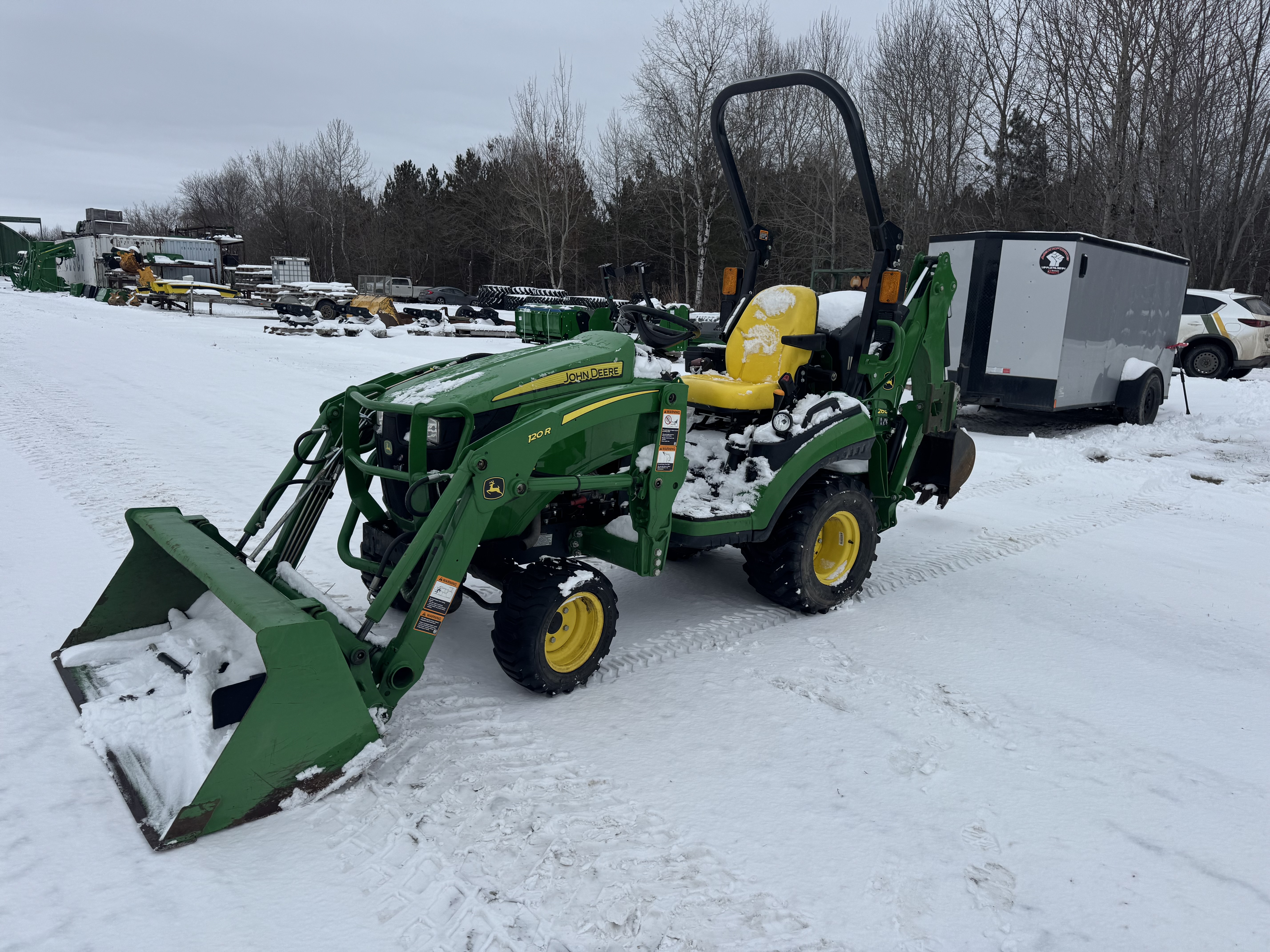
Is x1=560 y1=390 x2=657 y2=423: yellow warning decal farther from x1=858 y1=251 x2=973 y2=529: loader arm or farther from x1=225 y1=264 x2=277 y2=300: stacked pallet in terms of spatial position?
x1=225 y1=264 x2=277 y2=300: stacked pallet

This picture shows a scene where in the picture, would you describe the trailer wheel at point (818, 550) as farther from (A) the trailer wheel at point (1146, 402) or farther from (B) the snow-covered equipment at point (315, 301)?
(B) the snow-covered equipment at point (315, 301)

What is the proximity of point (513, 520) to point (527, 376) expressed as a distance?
0.59 meters

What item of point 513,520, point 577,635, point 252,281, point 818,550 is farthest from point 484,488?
point 252,281

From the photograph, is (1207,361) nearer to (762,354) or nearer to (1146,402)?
(1146,402)

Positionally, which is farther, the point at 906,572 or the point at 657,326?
the point at 906,572

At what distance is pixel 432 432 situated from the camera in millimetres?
3340

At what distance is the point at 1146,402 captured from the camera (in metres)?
10.5

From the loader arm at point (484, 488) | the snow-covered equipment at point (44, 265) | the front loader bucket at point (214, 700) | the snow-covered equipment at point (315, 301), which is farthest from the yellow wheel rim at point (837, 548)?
the snow-covered equipment at point (44, 265)

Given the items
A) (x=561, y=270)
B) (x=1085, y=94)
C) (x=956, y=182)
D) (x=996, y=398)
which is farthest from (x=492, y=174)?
(x=996, y=398)

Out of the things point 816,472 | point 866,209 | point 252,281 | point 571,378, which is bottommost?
point 816,472

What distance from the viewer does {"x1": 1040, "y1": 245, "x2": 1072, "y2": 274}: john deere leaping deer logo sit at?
362 inches

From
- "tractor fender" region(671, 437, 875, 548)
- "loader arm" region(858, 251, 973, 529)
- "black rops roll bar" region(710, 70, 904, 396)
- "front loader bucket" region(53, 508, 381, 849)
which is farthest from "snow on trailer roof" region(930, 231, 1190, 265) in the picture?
"front loader bucket" region(53, 508, 381, 849)

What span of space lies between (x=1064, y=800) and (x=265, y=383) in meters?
10.4

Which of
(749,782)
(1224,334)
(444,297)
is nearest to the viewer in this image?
(749,782)
